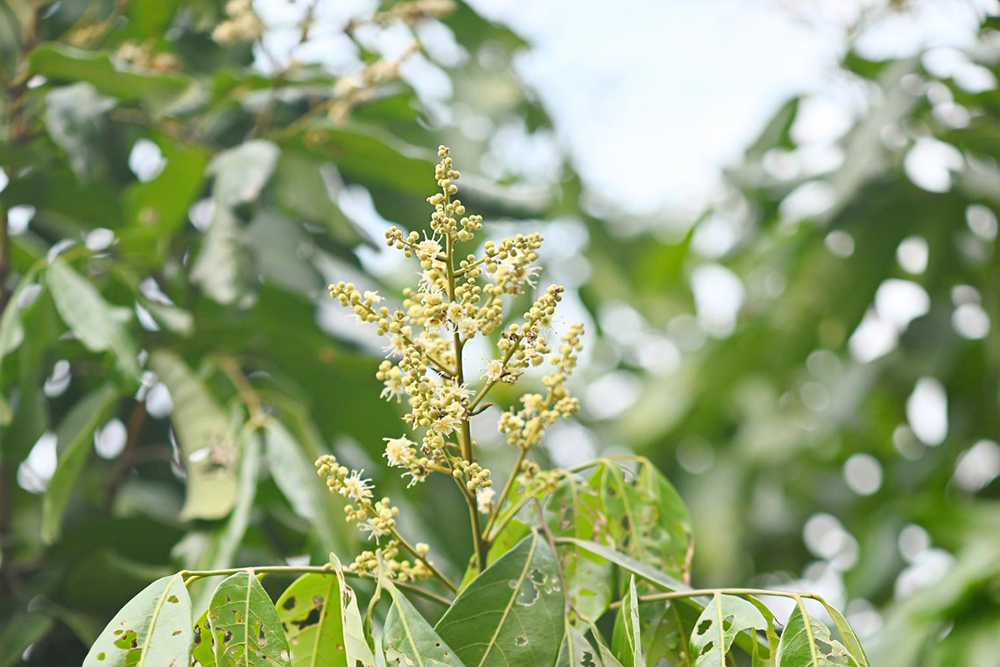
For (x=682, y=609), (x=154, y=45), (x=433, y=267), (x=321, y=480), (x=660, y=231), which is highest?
(x=433, y=267)

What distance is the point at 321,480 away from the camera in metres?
0.91

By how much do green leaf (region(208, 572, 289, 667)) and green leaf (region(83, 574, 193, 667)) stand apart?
0.05ft

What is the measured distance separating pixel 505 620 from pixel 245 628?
14cm

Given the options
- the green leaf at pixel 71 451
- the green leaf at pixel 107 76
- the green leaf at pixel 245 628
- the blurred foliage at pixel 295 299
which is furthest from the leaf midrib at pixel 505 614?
the green leaf at pixel 107 76

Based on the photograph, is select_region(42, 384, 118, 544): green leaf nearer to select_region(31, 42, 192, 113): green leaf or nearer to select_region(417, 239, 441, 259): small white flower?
select_region(31, 42, 192, 113): green leaf

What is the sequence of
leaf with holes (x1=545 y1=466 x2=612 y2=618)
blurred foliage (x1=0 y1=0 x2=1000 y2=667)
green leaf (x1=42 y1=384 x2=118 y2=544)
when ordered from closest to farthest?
leaf with holes (x1=545 y1=466 x2=612 y2=618)
green leaf (x1=42 y1=384 x2=118 y2=544)
blurred foliage (x1=0 y1=0 x2=1000 y2=667)

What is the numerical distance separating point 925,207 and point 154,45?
1.24 meters

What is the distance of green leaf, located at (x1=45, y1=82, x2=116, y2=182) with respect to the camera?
957 millimetres

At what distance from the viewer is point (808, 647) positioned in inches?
19.3

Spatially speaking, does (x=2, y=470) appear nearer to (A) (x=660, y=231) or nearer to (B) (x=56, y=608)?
(B) (x=56, y=608)

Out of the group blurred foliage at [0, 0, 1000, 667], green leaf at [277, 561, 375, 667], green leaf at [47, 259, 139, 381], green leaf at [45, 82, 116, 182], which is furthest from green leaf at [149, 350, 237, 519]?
green leaf at [277, 561, 375, 667]

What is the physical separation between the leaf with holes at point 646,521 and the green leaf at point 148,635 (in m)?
0.28

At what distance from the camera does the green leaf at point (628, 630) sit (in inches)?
19.7

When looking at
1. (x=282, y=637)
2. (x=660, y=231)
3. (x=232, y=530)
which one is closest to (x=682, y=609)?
(x=282, y=637)
